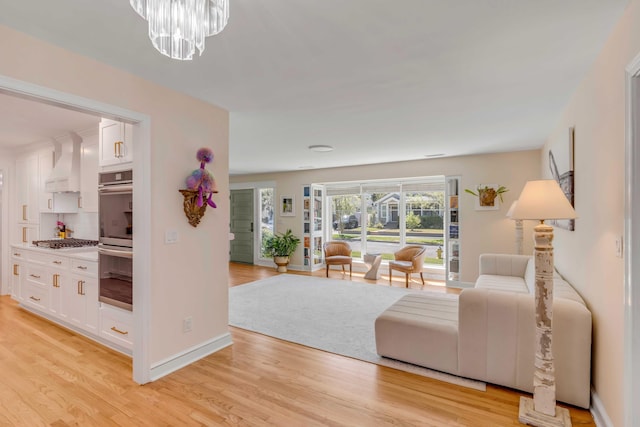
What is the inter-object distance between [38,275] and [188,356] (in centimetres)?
272

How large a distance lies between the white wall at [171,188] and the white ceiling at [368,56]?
13cm

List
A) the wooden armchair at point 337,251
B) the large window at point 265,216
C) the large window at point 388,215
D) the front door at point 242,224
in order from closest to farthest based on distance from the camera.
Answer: the large window at point 388,215, the wooden armchair at point 337,251, the large window at point 265,216, the front door at point 242,224

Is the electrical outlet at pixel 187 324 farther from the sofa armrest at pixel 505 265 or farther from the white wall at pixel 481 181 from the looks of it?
the white wall at pixel 481 181

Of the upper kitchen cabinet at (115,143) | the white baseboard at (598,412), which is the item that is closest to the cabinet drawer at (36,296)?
the upper kitchen cabinet at (115,143)

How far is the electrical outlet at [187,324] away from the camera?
273 centimetres

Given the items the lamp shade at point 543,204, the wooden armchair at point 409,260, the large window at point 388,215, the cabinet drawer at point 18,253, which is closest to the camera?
the lamp shade at point 543,204

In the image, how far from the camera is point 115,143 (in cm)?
285

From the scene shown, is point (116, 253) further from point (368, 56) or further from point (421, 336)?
point (421, 336)

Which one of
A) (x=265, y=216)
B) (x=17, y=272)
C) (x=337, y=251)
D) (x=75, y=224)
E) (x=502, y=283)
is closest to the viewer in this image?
(x=502, y=283)

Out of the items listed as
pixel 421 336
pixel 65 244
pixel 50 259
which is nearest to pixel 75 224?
pixel 65 244

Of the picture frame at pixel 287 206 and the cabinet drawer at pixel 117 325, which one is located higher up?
the picture frame at pixel 287 206

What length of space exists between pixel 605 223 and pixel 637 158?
0.58 m

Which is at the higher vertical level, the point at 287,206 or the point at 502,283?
the point at 287,206

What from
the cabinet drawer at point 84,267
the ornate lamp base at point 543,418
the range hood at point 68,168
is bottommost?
the ornate lamp base at point 543,418
